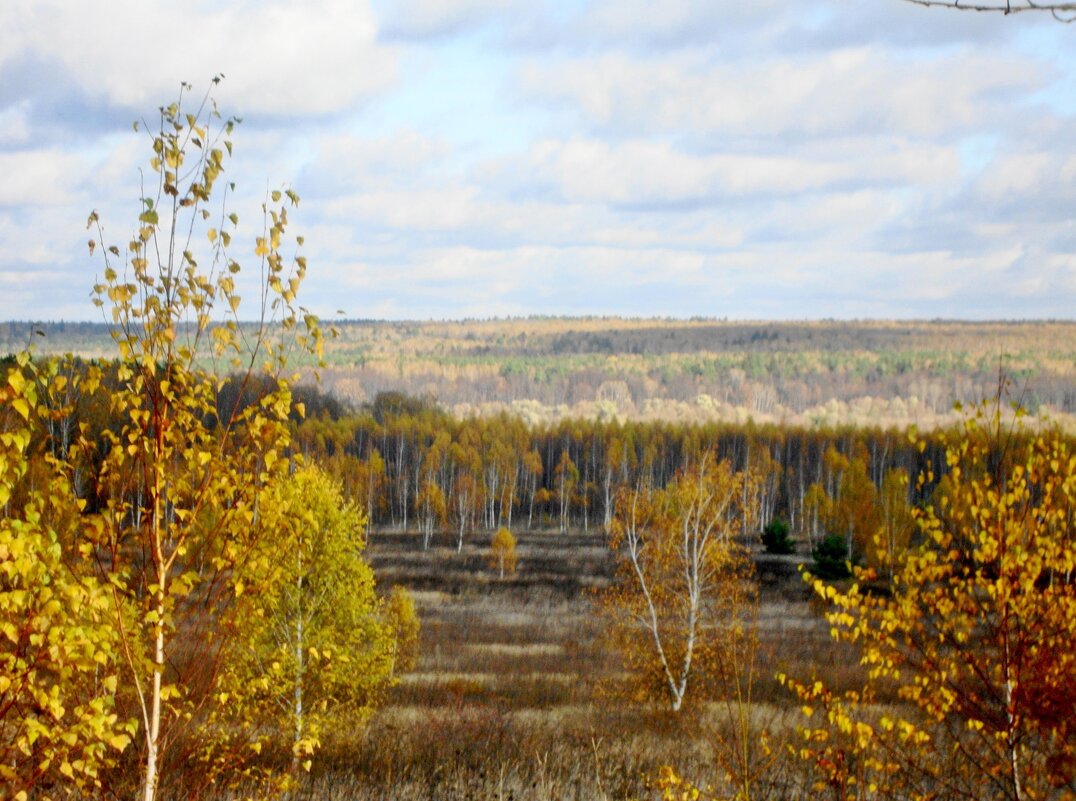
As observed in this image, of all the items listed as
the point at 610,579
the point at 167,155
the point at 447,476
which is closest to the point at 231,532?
the point at 167,155

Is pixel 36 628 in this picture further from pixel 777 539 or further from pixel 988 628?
pixel 777 539

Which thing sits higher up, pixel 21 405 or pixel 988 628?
pixel 21 405

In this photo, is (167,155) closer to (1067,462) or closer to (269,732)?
(1067,462)

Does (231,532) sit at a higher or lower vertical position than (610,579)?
higher

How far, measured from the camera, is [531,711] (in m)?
25.2

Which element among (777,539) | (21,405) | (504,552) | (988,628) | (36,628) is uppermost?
(21,405)

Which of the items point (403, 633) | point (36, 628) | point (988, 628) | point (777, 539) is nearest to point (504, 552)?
point (777, 539)

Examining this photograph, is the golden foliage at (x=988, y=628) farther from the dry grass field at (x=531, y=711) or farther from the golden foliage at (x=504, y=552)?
the golden foliage at (x=504, y=552)

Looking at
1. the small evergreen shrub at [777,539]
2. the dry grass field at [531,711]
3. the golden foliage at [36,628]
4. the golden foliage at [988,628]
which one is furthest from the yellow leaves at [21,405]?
the small evergreen shrub at [777,539]

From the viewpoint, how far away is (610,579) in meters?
58.5

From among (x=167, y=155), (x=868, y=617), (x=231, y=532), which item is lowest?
(x=868, y=617)

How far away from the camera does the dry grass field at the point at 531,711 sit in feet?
48.6

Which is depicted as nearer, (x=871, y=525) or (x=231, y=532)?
(x=231, y=532)

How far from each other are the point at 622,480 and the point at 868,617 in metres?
93.6
